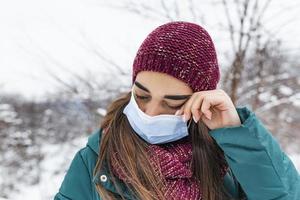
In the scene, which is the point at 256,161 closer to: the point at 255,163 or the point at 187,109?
the point at 255,163

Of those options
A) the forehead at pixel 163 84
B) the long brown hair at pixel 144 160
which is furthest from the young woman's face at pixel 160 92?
the long brown hair at pixel 144 160

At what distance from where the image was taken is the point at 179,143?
56.8 inches

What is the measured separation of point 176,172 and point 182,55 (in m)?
0.30

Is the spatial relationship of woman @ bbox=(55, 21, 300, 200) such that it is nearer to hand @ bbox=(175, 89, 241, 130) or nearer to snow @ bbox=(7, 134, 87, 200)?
hand @ bbox=(175, 89, 241, 130)

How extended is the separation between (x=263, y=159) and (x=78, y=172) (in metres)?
0.50

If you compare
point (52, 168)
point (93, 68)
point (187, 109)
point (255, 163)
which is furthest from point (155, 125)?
point (52, 168)

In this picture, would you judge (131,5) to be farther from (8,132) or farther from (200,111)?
(200,111)

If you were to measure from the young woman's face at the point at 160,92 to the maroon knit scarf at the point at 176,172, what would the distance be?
0.39 ft

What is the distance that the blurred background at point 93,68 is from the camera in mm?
4766

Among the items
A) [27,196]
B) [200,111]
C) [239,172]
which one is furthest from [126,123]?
[27,196]

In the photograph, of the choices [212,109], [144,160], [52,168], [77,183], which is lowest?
[52,168]

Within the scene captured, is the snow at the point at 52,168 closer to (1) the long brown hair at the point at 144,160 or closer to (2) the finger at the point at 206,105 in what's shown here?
(1) the long brown hair at the point at 144,160

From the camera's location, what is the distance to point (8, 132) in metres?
6.72

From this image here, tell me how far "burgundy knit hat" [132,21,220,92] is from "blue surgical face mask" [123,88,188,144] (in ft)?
0.29
